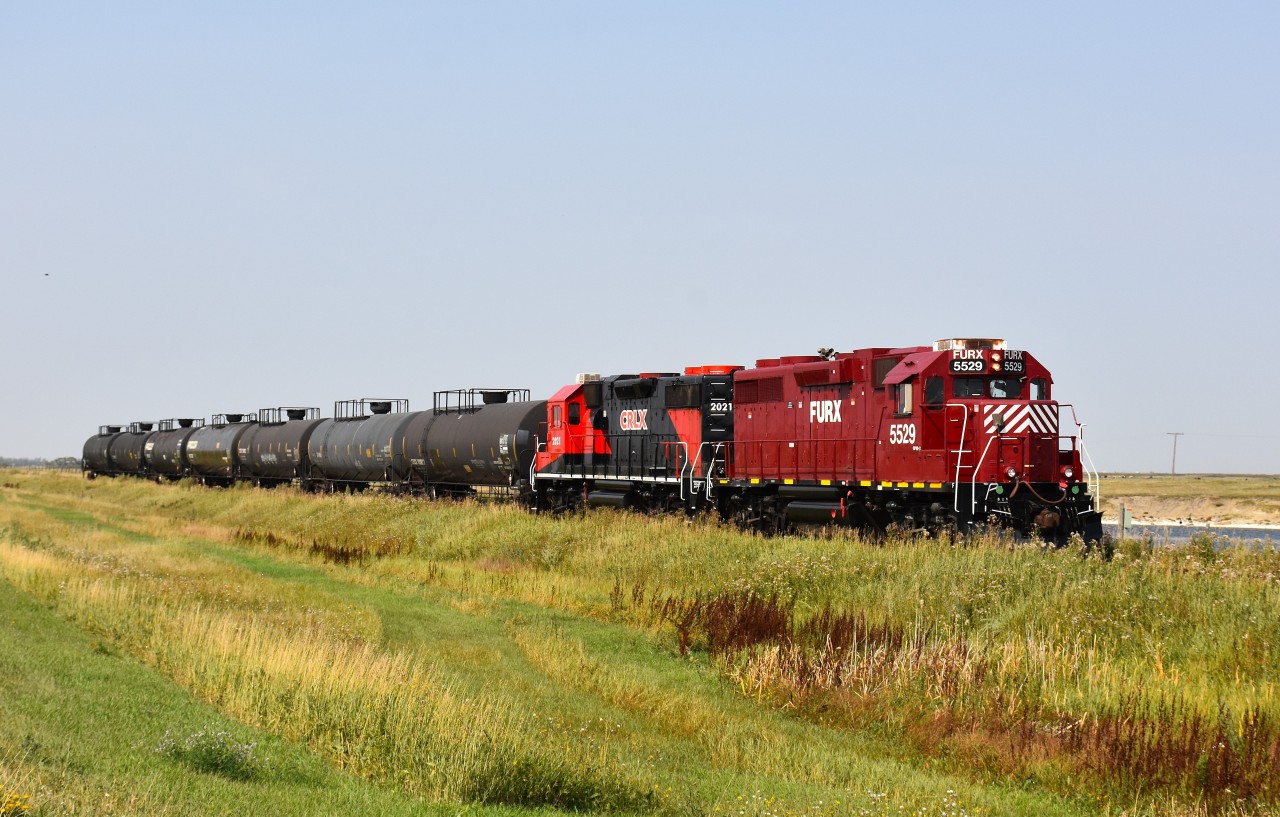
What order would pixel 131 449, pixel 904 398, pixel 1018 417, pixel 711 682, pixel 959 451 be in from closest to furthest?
pixel 711 682
pixel 959 451
pixel 1018 417
pixel 904 398
pixel 131 449

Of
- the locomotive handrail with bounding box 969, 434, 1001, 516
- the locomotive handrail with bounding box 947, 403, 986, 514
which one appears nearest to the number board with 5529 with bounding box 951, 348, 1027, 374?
the locomotive handrail with bounding box 947, 403, 986, 514

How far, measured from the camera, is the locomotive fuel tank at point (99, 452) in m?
85.9

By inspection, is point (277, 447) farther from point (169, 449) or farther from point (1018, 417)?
point (1018, 417)

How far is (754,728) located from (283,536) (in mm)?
29390

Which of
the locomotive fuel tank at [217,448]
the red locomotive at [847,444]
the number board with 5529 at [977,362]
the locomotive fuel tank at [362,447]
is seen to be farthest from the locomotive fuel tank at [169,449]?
the number board with 5529 at [977,362]

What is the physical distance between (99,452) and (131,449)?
33.3 feet

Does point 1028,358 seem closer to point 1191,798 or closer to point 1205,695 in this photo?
point 1205,695

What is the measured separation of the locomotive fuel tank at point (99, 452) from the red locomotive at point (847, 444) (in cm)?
6150

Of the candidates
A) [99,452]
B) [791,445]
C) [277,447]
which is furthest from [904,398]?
[99,452]

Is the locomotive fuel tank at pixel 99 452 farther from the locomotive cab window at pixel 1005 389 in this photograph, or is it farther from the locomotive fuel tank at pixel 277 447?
the locomotive cab window at pixel 1005 389

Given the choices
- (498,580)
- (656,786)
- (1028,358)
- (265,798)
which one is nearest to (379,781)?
(265,798)

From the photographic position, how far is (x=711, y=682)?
15414mm

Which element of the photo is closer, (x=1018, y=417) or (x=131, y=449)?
(x=1018, y=417)

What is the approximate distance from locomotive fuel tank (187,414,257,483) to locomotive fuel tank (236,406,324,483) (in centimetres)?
93
